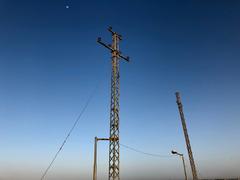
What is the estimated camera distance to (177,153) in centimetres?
2705

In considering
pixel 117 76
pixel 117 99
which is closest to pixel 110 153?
pixel 117 99

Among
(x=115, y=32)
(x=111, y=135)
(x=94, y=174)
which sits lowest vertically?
(x=94, y=174)

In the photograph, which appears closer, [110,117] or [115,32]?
[110,117]

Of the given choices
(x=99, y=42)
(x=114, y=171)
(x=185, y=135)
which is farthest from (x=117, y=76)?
(x=185, y=135)

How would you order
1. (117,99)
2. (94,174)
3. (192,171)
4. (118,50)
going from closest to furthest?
(94,174), (117,99), (118,50), (192,171)

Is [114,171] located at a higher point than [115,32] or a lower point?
lower

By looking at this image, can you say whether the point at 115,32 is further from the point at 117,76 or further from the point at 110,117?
the point at 110,117

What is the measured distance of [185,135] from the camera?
138 ft

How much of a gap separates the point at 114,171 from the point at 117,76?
1413 centimetres

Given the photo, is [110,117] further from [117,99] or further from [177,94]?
[177,94]

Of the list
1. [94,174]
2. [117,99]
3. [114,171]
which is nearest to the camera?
[94,174]

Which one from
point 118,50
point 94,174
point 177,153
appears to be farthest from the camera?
point 118,50

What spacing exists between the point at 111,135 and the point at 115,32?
57.6ft

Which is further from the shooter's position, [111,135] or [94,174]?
[111,135]
